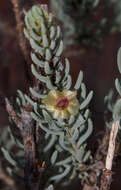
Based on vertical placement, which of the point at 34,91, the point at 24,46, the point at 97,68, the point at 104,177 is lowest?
the point at 104,177

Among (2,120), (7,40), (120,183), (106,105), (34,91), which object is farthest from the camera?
(2,120)

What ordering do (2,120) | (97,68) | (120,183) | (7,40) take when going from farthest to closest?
(97,68) < (2,120) < (7,40) < (120,183)

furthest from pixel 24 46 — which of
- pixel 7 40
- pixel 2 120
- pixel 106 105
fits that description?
pixel 2 120

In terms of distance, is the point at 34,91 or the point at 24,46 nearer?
the point at 34,91

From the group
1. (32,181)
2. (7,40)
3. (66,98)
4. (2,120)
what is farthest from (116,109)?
(2,120)

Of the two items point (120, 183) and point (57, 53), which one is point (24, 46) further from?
point (120, 183)

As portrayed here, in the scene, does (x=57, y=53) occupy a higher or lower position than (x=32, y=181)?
higher
